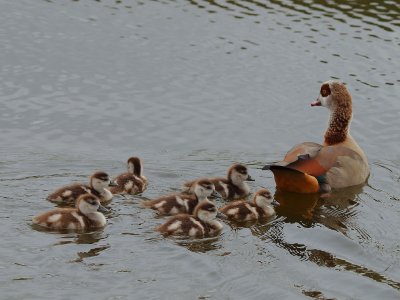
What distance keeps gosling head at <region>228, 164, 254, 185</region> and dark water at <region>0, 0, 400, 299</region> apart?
20.9 inches

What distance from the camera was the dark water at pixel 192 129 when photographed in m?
8.59

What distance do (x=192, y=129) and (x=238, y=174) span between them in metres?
1.95

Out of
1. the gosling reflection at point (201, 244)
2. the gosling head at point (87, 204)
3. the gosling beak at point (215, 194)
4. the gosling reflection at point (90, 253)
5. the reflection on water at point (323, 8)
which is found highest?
the reflection on water at point (323, 8)

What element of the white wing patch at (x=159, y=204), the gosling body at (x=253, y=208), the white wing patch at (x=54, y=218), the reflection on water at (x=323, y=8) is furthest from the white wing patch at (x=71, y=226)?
the reflection on water at (x=323, y=8)

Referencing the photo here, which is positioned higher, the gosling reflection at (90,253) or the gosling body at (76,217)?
the gosling body at (76,217)

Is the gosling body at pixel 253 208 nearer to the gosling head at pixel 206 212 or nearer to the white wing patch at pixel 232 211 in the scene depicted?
the white wing patch at pixel 232 211

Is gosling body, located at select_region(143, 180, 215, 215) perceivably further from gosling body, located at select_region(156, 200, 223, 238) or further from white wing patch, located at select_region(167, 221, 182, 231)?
white wing patch, located at select_region(167, 221, 182, 231)

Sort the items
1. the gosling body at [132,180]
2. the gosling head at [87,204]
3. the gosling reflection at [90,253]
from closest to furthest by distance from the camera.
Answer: the gosling reflection at [90,253] → the gosling head at [87,204] → the gosling body at [132,180]

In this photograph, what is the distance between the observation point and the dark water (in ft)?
28.2

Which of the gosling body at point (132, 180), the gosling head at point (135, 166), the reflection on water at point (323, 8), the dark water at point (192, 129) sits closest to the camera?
the dark water at point (192, 129)

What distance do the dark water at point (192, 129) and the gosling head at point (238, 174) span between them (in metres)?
0.53

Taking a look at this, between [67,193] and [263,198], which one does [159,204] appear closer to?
[67,193]

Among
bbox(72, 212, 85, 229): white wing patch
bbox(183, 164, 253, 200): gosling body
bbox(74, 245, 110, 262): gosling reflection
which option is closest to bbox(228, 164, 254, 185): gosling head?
bbox(183, 164, 253, 200): gosling body

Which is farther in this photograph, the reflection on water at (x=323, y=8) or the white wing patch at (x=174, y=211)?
the reflection on water at (x=323, y=8)
